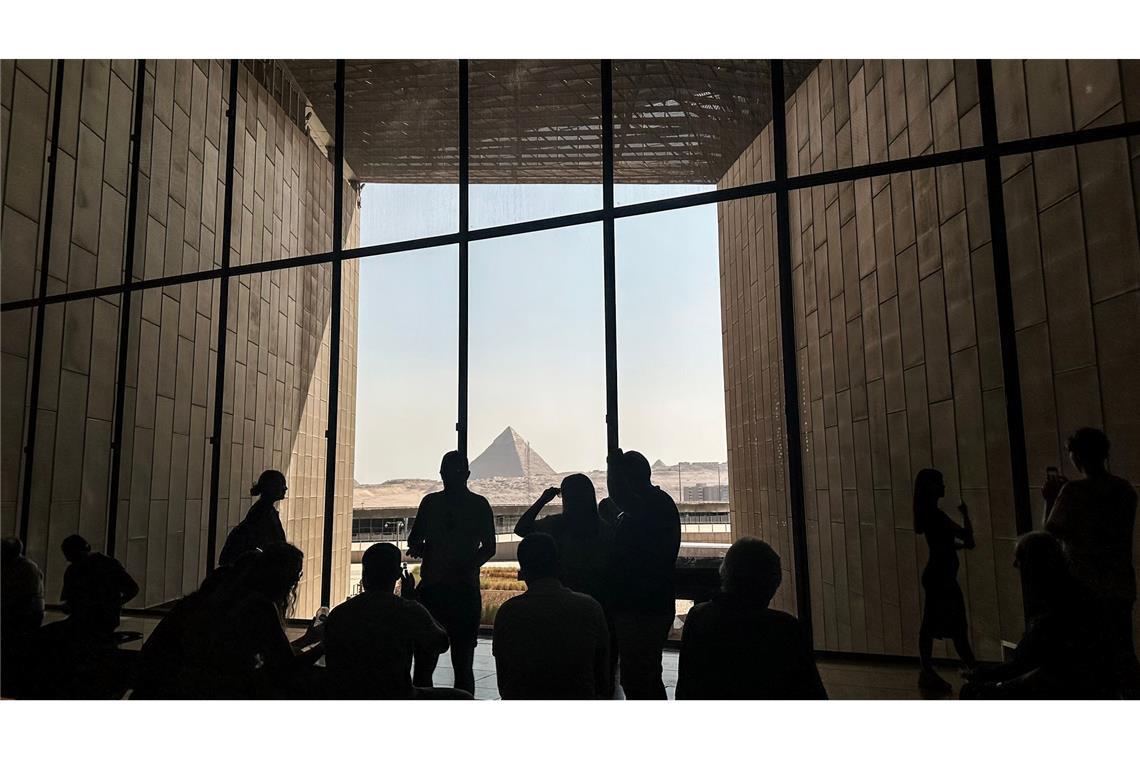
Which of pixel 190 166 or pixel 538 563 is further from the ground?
pixel 190 166

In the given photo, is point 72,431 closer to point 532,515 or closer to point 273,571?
point 273,571

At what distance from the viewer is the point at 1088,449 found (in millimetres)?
3348

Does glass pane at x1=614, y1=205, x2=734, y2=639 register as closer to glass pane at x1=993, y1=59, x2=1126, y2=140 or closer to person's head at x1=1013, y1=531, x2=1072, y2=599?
person's head at x1=1013, y1=531, x2=1072, y2=599

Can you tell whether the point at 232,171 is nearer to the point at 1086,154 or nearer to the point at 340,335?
the point at 340,335

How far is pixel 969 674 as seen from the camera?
358cm

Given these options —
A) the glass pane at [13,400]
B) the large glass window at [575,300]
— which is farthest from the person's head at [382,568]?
the glass pane at [13,400]

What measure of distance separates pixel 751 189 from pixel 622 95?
3.95 feet

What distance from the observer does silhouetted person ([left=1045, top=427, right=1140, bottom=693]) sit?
3.18 m

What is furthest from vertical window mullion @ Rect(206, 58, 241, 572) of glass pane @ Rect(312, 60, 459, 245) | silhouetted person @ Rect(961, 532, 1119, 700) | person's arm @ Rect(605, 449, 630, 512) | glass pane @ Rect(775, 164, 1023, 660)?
silhouetted person @ Rect(961, 532, 1119, 700)

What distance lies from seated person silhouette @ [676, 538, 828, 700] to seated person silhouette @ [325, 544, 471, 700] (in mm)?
1129

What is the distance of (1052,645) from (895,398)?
4.29 feet

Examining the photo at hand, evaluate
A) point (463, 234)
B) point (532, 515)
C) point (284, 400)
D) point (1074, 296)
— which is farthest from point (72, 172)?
point (1074, 296)

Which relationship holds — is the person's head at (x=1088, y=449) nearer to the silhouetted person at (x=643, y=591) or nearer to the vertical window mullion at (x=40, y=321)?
the silhouetted person at (x=643, y=591)
